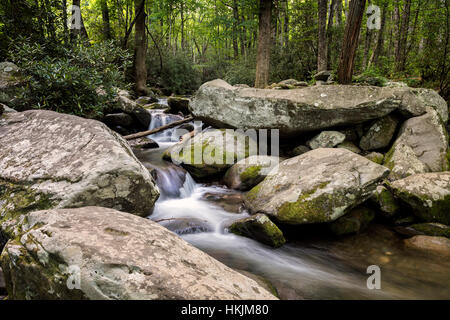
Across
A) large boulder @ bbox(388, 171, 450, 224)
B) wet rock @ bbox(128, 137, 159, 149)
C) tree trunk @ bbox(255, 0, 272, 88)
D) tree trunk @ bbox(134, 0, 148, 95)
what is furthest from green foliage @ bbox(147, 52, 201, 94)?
large boulder @ bbox(388, 171, 450, 224)

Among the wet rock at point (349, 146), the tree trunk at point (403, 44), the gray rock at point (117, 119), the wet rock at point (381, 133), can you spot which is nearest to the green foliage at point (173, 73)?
the gray rock at point (117, 119)

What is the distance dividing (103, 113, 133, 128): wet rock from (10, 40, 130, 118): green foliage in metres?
1.46

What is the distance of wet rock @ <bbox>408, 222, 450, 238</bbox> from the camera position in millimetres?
4133

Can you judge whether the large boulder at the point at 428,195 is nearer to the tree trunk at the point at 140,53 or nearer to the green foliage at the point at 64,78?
the green foliage at the point at 64,78

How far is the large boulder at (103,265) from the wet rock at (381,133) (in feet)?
17.9

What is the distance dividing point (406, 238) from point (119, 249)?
→ 14.9 feet

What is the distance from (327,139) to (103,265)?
5.75 metres

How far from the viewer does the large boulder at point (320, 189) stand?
13.3ft

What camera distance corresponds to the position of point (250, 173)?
5594mm

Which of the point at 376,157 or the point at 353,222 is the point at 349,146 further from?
the point at 353,222

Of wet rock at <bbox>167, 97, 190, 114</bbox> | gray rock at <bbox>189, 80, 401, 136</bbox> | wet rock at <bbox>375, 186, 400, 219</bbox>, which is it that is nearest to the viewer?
wet rock at <bbox>375, 186, 400, 219</bbox>

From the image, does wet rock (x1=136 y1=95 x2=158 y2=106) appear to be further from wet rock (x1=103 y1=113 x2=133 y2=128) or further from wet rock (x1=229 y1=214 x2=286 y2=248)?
wet rock (x1=229 y1=214 x2=286 y2=248)
